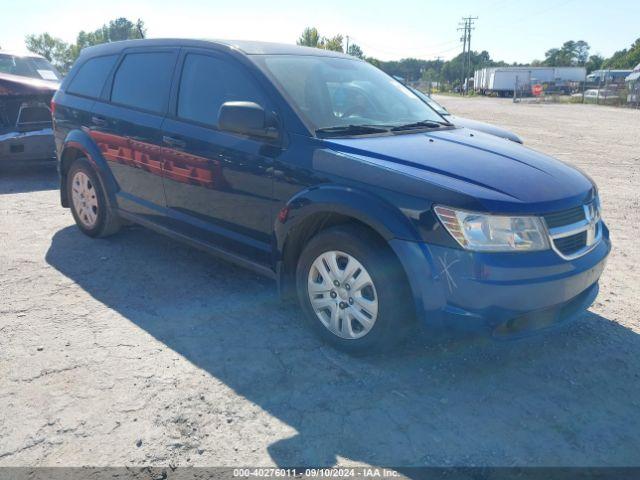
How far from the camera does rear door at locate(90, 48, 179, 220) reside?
175 inches

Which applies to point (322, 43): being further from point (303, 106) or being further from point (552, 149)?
point (303, 106)

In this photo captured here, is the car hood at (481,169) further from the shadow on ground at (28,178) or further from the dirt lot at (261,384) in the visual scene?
the shadow on ground at (28,178)

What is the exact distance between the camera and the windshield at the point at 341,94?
3721 millimetres

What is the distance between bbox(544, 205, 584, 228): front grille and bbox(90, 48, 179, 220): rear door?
286 cm

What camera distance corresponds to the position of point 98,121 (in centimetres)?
506

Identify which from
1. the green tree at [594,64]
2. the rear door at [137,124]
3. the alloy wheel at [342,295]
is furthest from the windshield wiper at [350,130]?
the green tree at [594,64]

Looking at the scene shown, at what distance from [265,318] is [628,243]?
378cm

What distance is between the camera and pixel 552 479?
95.7 inches

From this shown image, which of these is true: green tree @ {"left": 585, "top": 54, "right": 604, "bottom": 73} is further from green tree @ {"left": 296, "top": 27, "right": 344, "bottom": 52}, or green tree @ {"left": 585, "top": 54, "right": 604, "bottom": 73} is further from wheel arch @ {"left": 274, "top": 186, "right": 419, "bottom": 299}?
wheel arch @ {"left": 274, "top": 186, "right": 419, "bottom": 299}

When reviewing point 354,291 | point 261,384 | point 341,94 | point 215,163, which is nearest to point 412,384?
point 354,291

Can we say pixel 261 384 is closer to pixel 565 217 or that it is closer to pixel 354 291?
pixel 354 291

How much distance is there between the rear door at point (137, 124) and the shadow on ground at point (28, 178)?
11.2ft

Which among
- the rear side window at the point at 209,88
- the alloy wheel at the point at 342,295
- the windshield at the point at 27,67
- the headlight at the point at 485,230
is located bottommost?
the alloy wheel at the point at 342,295

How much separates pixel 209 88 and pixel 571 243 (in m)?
2.64
